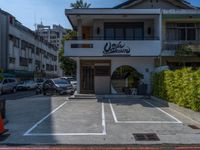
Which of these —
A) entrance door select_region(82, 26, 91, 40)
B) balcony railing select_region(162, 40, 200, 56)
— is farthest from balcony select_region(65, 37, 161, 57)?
entrance door select_region(82, 26, 91, 40)

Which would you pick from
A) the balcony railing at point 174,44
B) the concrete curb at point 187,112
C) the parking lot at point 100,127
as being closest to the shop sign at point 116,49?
the balcony railing at point 174,44

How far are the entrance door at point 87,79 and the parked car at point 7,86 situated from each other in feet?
43.6

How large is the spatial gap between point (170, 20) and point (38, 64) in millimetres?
46099

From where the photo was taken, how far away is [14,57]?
52.5m

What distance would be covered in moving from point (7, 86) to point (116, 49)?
18606mm

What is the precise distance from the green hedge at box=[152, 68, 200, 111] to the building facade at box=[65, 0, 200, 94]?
4123 mm

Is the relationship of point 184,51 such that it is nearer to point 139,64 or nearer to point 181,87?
point 139,64

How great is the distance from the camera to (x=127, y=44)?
26938 millimetres

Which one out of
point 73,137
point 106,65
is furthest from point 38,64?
point 73,137

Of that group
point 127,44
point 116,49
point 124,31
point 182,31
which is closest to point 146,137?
point 116,49

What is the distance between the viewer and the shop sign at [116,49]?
26.8 meters

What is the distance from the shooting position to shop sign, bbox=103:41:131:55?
2680 centimetres

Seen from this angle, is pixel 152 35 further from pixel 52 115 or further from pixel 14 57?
pixel 14 57

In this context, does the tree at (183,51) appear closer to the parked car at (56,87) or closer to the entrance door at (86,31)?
the entrance door at (86,31)
